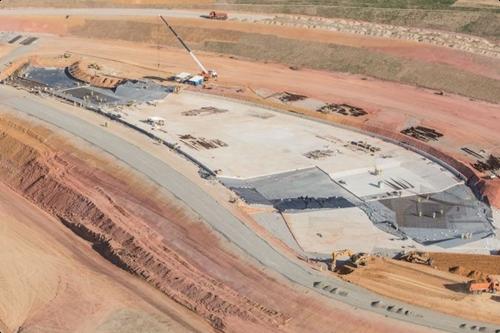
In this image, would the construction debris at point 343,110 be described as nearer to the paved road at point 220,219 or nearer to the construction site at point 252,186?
the construction site at point 252,186

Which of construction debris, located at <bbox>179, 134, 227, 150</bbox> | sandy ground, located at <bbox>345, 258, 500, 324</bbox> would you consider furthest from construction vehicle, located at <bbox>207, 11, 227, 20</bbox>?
sandy ground, located at <bbox>345, 258, 500, 324</bbox>

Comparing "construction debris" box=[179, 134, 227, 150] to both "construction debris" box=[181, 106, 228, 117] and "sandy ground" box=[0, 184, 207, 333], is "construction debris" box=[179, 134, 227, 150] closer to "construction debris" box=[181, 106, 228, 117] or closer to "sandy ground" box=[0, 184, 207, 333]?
"construction debris" box=[181, 106, 228, 117]

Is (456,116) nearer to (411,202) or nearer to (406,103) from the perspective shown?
(406,103)

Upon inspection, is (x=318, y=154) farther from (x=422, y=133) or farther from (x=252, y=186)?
(x=422, y=133)

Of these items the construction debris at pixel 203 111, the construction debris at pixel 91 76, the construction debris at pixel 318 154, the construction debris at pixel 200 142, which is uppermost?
the construction debris at pixel 318 154

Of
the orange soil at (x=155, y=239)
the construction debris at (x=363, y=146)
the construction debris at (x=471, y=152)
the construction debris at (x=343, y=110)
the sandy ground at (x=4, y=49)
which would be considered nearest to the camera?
the orange soil at (x=155, y=239)

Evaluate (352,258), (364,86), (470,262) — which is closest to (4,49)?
(364,86)

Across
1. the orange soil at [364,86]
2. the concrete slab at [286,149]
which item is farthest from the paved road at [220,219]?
the orange soil at [364,86]
